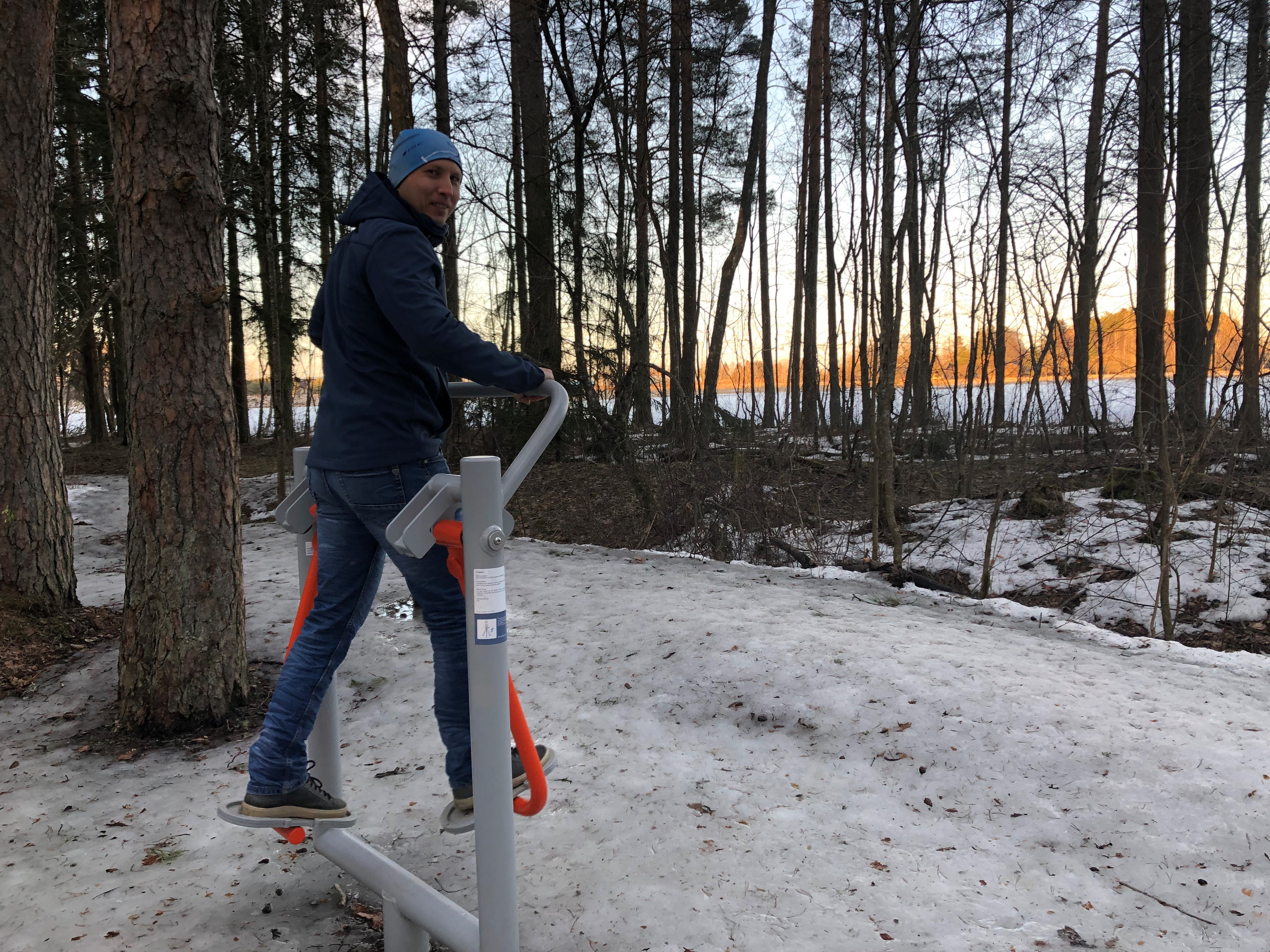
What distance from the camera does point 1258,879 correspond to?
89.3 inches

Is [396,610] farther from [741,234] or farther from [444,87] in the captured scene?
[741,234]

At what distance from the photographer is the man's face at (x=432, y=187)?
2.08 metres

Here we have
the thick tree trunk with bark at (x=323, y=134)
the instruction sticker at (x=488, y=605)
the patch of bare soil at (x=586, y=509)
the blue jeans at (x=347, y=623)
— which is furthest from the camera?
the thick tree trunk with bark at (x=323, y=134)

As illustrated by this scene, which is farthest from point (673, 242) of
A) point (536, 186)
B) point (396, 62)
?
point (396, 62)

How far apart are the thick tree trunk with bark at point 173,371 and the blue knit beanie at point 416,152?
1.65m

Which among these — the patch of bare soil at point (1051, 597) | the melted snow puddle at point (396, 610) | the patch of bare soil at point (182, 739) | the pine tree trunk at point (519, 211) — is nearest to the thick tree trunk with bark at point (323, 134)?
the pine tree trunk at point (519, 211)

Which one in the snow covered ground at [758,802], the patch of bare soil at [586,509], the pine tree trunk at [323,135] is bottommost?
the snow covered ground at [758,802]

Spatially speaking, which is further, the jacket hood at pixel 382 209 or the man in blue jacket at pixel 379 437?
the jacket hood at pixel 382 209

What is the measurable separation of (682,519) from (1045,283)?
5.02 meters

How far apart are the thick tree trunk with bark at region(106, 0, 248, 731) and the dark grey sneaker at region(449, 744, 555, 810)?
188 centimetres

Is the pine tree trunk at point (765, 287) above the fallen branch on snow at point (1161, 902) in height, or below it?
above

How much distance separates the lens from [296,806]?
212 cm

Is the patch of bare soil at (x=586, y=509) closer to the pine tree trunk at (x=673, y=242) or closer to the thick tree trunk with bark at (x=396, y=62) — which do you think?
the pine tree trunk at (x=673, y=242)

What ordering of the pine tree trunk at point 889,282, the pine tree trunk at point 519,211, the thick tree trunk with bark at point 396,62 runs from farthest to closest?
1. the pine tree trunk at point 519,211
2. the thick tree trunk with bark at point 396,62
3. the pine tree trunk at point 889,282
